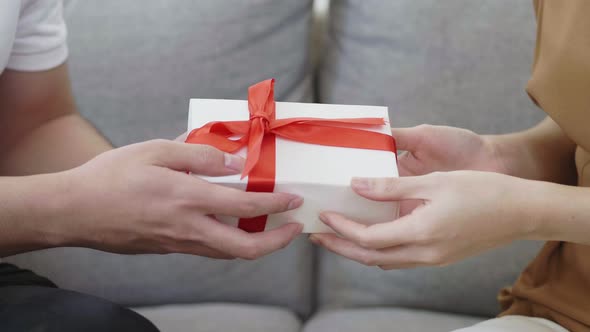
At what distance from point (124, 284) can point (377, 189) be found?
664 mm

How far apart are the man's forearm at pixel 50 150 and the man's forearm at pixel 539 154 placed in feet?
1.93

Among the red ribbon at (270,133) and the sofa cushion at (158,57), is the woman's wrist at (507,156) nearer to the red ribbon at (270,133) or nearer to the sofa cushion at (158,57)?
the red ribbon at (270,133)

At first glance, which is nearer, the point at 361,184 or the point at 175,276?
the point at 361,184

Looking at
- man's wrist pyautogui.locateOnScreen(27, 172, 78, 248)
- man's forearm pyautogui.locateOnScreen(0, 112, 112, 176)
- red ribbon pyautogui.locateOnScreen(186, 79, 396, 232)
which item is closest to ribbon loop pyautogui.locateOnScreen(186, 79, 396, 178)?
red ribbon pyautogui.locateOnScreen(186, 79, 396, 232)

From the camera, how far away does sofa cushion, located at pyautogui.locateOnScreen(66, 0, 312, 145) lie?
116 cm

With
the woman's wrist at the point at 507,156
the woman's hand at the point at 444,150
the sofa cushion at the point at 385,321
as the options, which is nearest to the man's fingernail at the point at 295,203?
the woman's hand at the point at 444,150

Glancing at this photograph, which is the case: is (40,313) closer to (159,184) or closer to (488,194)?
(159,184)

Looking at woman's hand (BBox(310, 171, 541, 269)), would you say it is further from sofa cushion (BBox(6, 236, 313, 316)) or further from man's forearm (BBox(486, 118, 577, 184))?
sofa cushion (BBox(6, 236, 313, 316))

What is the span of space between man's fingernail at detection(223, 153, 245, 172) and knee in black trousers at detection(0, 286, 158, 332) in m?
0.25

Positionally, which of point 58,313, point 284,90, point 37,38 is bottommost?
point 58,313

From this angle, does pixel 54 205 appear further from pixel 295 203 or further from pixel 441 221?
pixel 441 221

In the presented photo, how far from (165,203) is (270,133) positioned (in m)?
0.14

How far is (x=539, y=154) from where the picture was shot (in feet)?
3.01

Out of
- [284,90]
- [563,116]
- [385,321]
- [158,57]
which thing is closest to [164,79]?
[158,57]
